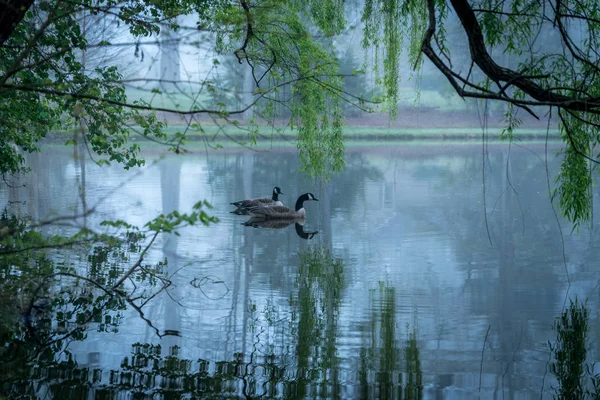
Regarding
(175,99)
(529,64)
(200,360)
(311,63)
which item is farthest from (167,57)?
(311,63)

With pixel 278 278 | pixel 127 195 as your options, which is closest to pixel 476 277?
pixel 278 278

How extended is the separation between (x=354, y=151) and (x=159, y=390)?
90.0ft

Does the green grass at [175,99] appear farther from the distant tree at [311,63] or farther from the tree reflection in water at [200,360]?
the tree reflection in water at [200,360]

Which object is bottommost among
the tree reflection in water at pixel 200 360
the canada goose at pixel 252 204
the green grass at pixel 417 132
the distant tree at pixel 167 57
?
the tree reflection in water at pixel 200 360

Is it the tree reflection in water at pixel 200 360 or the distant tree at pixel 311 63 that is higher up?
the distant tree at pixel 311 63

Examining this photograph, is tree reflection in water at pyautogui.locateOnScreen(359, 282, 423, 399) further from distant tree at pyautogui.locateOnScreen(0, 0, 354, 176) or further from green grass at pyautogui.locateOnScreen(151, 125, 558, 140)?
green grass at pyautogui.locateOnScreen(151, 125, 558, 140)

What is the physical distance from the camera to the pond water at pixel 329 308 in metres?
5.07

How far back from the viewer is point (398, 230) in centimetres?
1226

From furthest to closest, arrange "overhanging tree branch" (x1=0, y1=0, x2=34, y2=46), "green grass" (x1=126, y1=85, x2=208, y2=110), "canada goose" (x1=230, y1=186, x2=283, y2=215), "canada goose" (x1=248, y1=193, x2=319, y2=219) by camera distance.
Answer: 1. "canada goose" (x1=230, y1=186, x2=283, y2=215)
2. "canada goose" (x1=248, y1=193, x2=319, y2=219)
3. "green grass" (x1=126, y1=85, x2=208, y2=110)
4. "overhanging tree branch" (x1=0, y1=0, x2=34, y2=46)

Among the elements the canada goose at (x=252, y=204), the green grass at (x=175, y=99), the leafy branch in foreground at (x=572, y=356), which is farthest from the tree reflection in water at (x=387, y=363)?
the canada goose at (x=252, y=204)

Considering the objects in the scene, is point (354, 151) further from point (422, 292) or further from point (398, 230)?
point (422, 292)

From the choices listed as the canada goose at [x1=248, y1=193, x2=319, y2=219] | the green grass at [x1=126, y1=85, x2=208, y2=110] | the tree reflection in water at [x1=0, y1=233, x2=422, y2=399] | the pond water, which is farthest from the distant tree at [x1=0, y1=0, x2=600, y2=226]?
the canada goose at [x1=248, y1=193, x2=319, y2=219]

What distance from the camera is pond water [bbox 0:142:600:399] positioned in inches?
200

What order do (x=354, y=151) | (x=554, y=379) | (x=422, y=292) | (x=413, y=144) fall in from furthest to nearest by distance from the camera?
(x=413, y=144)
(x=354, y=151)
(x=422, y=292)
(x=554, y=379)
